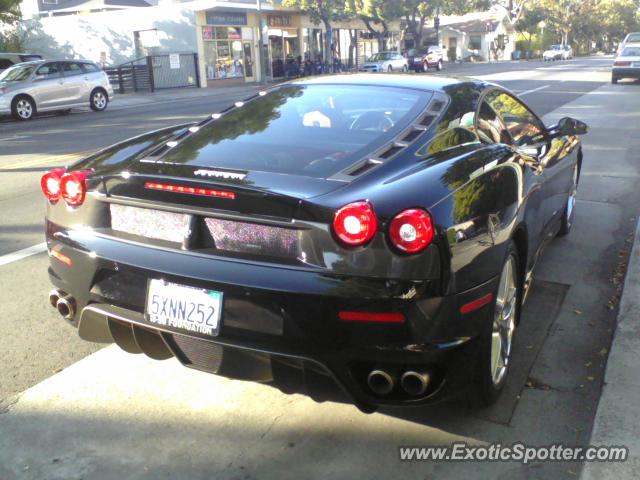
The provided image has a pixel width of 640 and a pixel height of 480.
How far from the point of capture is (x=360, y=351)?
2.62 meters

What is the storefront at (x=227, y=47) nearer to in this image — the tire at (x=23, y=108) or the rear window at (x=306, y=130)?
the tire at (x=23, y=108)

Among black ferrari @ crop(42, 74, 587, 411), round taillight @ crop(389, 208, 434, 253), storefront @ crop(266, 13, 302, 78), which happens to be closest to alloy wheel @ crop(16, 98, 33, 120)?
black ferrari @ crop(42, 74, 587, 411)

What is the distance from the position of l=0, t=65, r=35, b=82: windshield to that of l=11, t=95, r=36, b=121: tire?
0.63m

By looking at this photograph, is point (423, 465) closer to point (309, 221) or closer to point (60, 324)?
point (309, 221)

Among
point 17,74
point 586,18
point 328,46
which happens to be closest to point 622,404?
point 17,74

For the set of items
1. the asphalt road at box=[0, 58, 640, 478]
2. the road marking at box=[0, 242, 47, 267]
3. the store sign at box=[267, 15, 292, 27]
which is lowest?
the asphalt road at box=[0, 58, 640, 478]

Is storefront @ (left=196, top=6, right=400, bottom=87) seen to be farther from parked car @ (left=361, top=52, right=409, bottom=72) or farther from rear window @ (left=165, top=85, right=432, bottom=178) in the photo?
rear window @ (left=165, top=85, right=432, bottom=178)

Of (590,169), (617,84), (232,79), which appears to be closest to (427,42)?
(232,79)

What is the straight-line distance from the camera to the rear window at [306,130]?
3.13 m

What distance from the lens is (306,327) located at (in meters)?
2.62

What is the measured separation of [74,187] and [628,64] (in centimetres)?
2775

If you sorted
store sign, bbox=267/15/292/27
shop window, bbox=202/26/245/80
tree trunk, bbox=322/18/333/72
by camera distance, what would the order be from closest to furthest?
shop window, bbox=202/26/245/80
store sign, bbox=267/15/292/27
tree trunk, bbox=322/18/333/72

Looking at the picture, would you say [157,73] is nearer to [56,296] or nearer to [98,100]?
[98,100]

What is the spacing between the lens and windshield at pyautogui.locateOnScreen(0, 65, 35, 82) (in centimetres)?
1844
